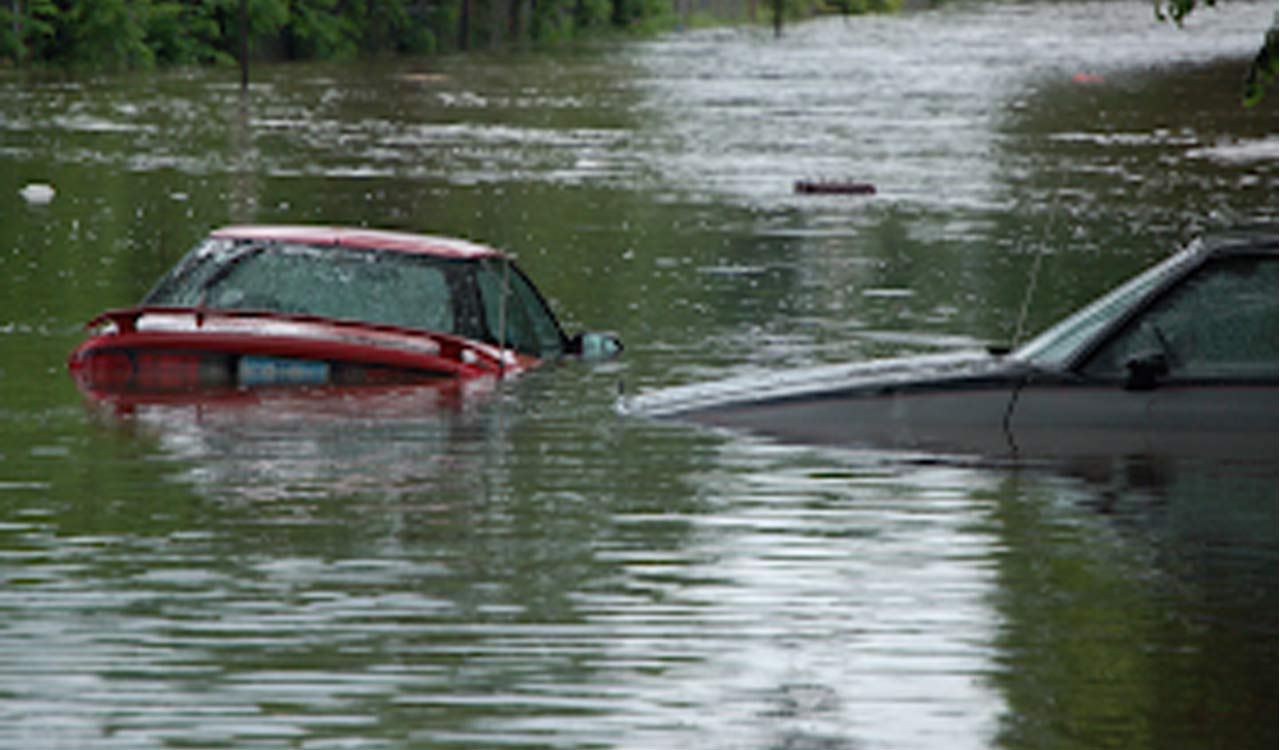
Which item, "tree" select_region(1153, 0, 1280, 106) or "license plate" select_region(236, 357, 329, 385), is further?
"tree" select_region(1153, 0, 1280, 106)

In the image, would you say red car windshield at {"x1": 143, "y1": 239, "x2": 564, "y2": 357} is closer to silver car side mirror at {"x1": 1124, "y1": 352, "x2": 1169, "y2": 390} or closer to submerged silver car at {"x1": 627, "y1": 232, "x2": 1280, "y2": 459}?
submerged silver car at {"x1": 627, "y1": 232, "x2": 1280, "y2": 459}

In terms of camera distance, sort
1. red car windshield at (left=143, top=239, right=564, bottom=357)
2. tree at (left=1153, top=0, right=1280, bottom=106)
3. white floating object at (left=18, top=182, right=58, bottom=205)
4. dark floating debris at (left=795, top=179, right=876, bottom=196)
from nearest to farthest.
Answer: red car windshield at (left=143, top=239, right=564, bottom=357), tree at (left=1153, top=0, right=1280, bottom=106), white floating object at (left=18, top=182, right=58, bottom=205), dark floating debris at (left=795, top=179, right=876, bottom=196)

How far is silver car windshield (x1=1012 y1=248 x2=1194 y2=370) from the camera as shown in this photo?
10.7 metres

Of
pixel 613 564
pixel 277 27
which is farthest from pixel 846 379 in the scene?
pixel 277 27

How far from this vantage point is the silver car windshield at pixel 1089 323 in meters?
10.7

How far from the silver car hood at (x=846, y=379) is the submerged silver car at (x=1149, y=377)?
25mm

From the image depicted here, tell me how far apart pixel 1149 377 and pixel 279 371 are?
215 inches

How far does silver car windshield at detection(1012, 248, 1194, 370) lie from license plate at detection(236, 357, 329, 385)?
468 centimetres

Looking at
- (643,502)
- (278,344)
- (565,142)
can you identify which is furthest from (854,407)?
(565,142)

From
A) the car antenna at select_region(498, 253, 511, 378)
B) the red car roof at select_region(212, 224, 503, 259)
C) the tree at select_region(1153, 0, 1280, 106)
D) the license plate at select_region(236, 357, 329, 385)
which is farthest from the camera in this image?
the tree at select_region(1153, 0, 1280, 106)

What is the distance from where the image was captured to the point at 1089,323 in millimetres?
10844

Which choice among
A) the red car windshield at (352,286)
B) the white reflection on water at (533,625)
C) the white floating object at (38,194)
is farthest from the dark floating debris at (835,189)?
the white reflection on water at (533,625)

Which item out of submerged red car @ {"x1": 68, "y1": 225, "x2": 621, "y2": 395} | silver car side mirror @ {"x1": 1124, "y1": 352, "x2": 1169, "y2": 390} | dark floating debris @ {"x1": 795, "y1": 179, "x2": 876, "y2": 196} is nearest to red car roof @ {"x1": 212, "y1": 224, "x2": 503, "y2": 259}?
submerged red car @ {"x1": 68, "y1": 225, "x2": 621, "y2": 395}

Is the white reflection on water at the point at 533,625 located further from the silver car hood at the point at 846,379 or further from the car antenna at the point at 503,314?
the car antenna at the point at 503,314
